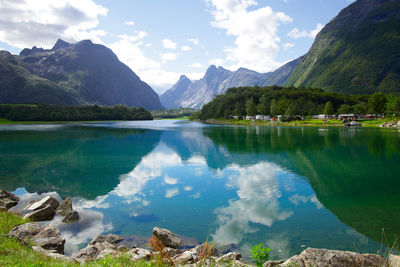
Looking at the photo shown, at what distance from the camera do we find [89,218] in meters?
16.3

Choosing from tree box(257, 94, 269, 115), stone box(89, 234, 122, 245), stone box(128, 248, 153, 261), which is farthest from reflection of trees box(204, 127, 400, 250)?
tree box(257, 94, 269, 115)

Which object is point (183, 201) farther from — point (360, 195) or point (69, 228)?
point (360, 195)

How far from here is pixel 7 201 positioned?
1847 centimetres

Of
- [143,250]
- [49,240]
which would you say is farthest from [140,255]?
[49,240]

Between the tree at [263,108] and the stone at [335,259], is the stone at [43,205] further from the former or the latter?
the tree at [263,108]

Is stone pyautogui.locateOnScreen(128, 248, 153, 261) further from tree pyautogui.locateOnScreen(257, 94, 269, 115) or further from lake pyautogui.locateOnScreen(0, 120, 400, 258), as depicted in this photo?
tree pyautogui.locateOnScreen(257, 94, 269, 115)

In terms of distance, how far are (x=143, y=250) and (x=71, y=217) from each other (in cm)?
848

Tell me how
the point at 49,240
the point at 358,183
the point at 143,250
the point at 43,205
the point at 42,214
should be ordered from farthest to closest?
1. the point at 358,183
2. the point at 43,205
3. the point at 42,214
4. the point at 49,240
5. the point at 143,250

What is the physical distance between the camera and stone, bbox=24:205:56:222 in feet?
51.2

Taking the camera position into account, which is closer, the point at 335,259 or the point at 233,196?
the point at 335,259

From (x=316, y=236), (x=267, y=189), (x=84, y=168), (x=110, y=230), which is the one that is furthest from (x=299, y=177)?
(x=84, y=168)

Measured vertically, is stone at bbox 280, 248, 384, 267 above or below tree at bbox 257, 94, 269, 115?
below

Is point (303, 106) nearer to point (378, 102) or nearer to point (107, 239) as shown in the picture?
point (378, 102)

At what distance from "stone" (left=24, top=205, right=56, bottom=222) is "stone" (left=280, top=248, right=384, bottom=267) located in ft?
50.5
